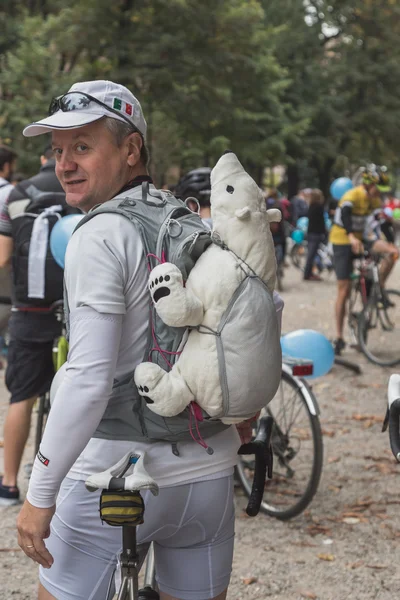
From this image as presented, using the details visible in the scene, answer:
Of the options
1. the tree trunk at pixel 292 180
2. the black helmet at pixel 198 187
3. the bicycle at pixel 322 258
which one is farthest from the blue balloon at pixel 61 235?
the tree trunk at pixel 292 180

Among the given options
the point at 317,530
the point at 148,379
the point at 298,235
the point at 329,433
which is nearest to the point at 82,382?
the point at 148,379

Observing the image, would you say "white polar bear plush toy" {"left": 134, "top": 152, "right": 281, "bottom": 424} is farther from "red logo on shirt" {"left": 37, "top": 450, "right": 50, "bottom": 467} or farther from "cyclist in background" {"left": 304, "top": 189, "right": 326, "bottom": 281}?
"cyclist in background" {"left": 304, "top": 189, "right": 326, "bottom": 281}

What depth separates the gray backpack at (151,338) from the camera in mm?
2066

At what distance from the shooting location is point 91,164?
2170mm

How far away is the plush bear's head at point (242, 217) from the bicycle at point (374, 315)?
288 inches

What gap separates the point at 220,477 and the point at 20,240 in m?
3.10

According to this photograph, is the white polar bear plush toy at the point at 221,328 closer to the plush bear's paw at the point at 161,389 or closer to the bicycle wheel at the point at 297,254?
the plush bear's paw at the point at 161,389

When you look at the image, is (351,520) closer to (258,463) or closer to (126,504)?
(258,463)

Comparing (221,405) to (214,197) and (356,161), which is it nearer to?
(214,197)

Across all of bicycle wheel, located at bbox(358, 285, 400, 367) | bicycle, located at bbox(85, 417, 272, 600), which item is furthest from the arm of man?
bicycle wheel, located at bbox(358, 285, 400, 367)

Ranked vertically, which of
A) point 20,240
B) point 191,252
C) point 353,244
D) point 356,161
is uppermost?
point 191,252

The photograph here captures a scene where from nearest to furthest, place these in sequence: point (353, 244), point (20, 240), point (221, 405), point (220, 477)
Answer: point (221, 405) < point (220, 477) < point (20, 240) < point (353, 244)

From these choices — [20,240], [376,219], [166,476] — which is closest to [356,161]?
[376,219]

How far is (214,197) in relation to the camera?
7.04 ft
